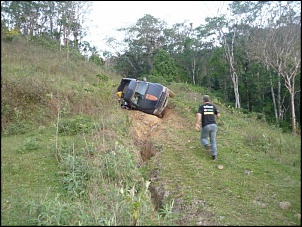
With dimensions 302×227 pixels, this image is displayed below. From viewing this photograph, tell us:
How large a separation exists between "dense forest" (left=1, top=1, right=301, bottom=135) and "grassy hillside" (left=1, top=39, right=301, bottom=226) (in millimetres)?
3398

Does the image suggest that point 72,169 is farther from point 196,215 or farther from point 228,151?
point 228,151

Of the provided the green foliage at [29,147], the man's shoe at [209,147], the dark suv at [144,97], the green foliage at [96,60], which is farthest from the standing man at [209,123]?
the green foliage at [96,60]

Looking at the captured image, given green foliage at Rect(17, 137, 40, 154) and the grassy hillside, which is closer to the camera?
the grassy hillside

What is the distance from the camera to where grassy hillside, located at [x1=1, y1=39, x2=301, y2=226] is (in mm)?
4711

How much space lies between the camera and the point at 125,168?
6.23 m

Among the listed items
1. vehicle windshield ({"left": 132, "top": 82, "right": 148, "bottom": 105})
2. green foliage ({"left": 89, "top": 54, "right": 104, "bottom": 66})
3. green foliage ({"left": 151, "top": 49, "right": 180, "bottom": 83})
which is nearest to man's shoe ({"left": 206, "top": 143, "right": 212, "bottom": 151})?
vehicle windshield ({"left": 132, "top": 82, "right": 148, "bottom": 105})

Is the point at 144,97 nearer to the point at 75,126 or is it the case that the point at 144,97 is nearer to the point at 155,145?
the point at 75,126

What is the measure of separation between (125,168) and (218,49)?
20.0 m

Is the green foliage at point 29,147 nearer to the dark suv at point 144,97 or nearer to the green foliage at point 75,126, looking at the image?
the green foliage at point 75,126

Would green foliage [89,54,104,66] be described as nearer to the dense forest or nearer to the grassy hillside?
the dense forest

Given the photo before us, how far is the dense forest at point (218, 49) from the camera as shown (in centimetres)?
1480

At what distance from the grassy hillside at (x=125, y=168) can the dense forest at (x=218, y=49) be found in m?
3.40

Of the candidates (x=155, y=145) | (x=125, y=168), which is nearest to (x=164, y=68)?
(x=155, y=145)

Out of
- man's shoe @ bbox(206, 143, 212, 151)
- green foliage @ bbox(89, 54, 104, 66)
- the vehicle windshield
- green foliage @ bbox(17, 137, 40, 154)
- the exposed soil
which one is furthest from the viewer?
green foliage @ bbox(89, 54, 104, 66)
